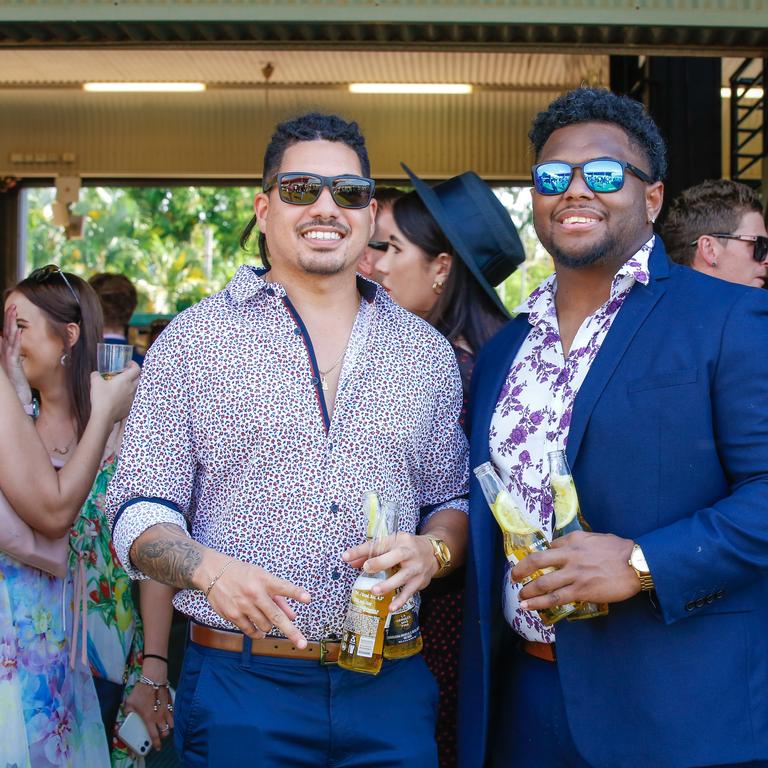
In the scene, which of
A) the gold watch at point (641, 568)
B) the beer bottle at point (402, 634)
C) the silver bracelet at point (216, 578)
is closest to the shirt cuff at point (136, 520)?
the silver bracelet at point (216, 578)

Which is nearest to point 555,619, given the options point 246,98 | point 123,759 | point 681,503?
point 681,503

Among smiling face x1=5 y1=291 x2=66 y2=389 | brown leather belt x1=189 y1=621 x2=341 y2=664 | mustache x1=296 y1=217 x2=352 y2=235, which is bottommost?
brown leather belt x1=189 y1=621 x2=341 y2=664

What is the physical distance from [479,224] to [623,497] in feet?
5.56

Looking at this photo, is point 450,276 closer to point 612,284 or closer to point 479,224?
point 479,224

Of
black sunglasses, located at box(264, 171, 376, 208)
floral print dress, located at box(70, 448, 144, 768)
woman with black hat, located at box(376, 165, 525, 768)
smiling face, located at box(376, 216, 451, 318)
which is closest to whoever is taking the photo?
black sunglasses, located at box(264, 171, 376, 208)

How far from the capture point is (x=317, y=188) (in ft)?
8.57

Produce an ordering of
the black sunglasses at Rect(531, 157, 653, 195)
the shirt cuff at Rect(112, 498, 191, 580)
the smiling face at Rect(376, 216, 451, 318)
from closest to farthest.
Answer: the shirt cuff at Rect(112, 498, 191, 580) < the black sunglasses at Rect(531, 157, 653, 195) < the smiling face at Rect(376, 216, 451, 318)

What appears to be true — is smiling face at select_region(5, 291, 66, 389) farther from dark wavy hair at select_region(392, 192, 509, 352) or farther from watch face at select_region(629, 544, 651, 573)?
watch face at select_region(629, 544, 651, 573)

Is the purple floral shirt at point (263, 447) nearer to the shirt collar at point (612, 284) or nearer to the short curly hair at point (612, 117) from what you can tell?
the shirt collar at point (612, 284)

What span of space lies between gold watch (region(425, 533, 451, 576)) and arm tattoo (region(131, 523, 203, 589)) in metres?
0.58

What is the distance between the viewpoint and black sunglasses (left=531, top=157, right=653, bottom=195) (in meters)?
2.51

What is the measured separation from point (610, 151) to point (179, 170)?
9.34 meters

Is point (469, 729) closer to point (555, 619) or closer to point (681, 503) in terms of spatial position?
point (555, 619)

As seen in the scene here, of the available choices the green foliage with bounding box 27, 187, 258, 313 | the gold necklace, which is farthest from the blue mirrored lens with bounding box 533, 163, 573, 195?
the green foliage with bounding box 27, 187, 258, 313
